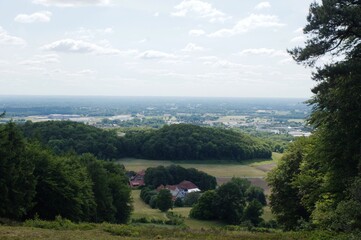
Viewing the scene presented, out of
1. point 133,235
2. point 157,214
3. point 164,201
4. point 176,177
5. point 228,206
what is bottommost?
point 157,214

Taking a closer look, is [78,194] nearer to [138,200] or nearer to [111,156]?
[138,200]

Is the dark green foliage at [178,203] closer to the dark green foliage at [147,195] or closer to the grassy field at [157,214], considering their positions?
the dark green foliage at [147,195]

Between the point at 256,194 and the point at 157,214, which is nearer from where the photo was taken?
the point at 157,214

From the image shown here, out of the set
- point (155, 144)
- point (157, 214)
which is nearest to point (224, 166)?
point (155, 144)

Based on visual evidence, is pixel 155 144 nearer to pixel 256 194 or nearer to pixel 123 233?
pixel 256 194

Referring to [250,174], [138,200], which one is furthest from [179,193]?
[250,174]

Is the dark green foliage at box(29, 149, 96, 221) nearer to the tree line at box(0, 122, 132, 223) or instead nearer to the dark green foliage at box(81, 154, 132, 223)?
the tree line at box(0, 122, 132, 223)

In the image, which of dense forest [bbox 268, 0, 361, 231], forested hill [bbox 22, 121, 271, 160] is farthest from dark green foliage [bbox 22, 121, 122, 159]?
dense forest [bbox 268, 0, 361, 231]

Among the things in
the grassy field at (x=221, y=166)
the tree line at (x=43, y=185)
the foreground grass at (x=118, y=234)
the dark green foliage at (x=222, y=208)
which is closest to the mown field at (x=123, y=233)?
the foreground grass at (x=118, y=234)
